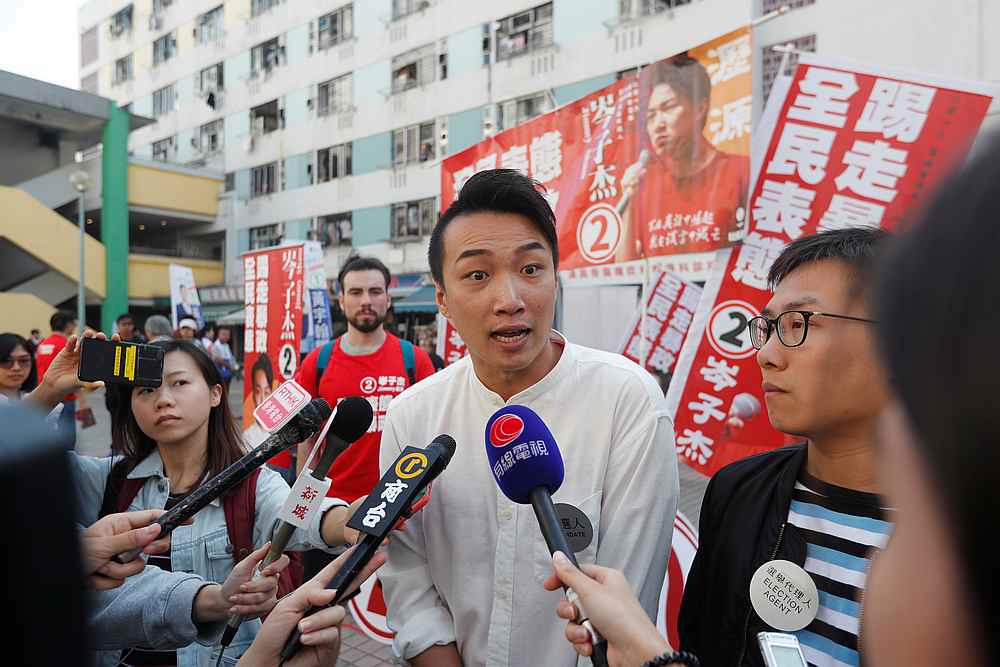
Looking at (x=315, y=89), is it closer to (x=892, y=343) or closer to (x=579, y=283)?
(x=579, y=283)

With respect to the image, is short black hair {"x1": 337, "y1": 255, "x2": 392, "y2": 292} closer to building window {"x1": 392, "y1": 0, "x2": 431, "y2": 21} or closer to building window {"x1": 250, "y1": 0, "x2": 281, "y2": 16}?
building window {"x1": 392, "y1": 0, "x2": 431, "y2": 21}

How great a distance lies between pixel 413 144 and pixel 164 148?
561 inches

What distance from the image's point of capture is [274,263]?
275 inches

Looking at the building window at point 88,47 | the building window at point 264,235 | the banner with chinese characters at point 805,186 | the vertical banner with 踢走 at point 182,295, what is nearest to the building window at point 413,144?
the building window at point 264,235

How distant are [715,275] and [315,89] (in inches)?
833

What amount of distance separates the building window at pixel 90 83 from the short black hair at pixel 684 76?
34298 mm

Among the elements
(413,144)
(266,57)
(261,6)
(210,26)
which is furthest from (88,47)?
(413,144)

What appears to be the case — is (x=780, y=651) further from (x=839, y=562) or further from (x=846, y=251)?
(x=846, y=251)

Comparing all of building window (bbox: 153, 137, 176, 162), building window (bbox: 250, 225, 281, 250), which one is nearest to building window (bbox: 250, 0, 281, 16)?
building window (bbox: 153, 137, 176, 162)

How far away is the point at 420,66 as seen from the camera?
18812 millimetres

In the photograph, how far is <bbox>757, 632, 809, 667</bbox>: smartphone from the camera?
926mm

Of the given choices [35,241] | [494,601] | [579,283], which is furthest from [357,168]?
[494,601]

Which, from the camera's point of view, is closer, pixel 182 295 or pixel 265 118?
pixel 182 295

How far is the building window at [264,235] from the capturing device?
893 inches
